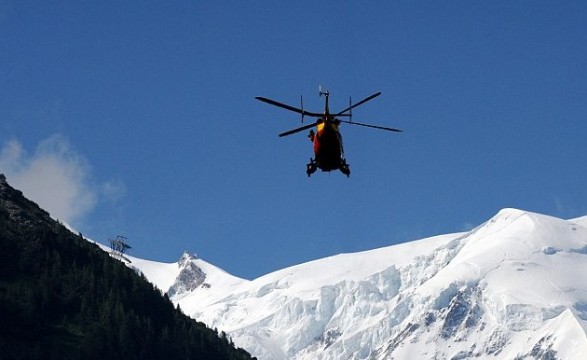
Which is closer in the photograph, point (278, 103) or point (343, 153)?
point (278, 103)

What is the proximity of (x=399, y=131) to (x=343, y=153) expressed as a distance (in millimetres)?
8217

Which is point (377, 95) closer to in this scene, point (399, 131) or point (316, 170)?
point (399, 131)

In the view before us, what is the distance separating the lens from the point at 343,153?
106562mm

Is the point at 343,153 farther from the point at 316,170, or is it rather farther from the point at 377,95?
the point at 377,95

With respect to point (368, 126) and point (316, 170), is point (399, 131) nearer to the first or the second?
point (368, 126)

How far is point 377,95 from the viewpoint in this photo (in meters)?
98.6

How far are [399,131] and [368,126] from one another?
2.65 meters

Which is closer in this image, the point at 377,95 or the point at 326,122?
the point at 377,95

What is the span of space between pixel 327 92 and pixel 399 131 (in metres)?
8.33

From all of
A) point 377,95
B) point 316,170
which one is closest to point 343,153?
point 316,170

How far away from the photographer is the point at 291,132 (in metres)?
104

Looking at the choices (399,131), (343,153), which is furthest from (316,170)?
(399,131)

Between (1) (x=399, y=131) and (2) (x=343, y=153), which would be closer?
(1) (x=399, y=131)

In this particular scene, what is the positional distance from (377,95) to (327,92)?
24.4 feet
